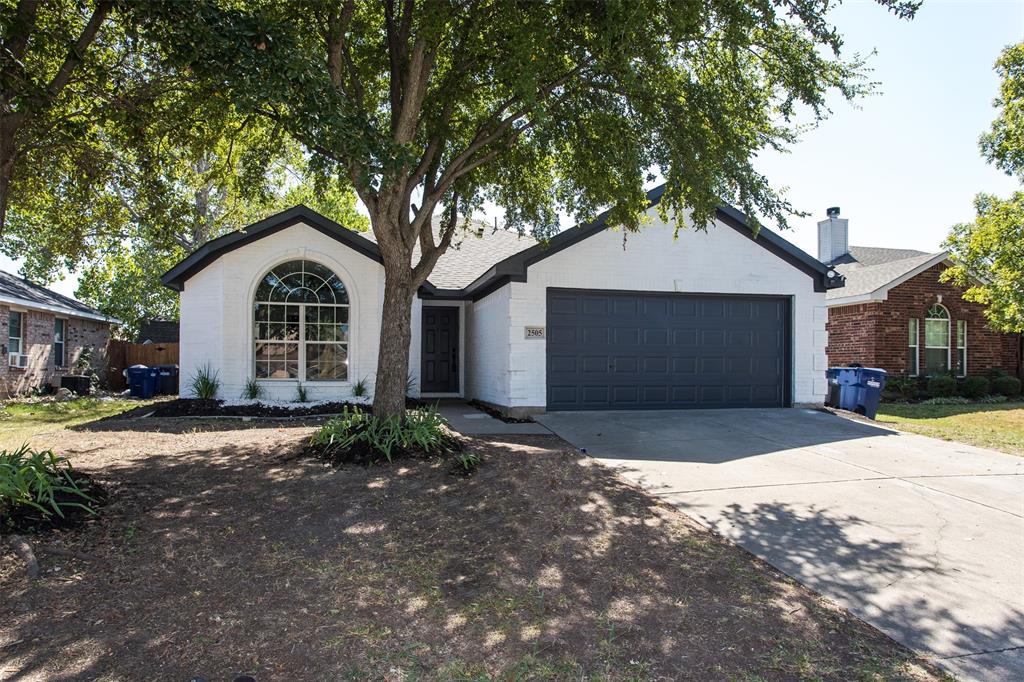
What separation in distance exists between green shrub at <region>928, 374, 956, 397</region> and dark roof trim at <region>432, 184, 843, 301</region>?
7.36 metres

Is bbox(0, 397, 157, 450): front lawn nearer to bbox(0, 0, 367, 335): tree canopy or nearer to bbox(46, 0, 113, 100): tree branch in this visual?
bbox(0, 0, 367, 335): tree canopy

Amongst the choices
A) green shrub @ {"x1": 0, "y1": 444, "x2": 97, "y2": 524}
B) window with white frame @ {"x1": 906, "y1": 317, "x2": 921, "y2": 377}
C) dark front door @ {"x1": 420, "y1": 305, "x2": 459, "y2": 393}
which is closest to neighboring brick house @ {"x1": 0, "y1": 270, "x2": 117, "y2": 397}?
dark front door @ {"x1": 420, "y1": 305, "x2": 459, "y2": 393}

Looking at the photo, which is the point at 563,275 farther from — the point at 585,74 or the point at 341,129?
the point at 341,129

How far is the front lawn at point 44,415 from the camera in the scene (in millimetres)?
9320

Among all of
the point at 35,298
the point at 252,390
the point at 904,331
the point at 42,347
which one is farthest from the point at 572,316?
the point at 42,347

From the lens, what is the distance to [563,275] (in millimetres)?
12070

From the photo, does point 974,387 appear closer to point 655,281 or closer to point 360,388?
point 655,281

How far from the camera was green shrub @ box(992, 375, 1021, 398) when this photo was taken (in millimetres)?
18453

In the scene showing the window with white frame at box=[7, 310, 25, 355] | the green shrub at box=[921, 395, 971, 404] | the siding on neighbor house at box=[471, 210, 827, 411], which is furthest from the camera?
the window with white frame at box=[7, 310, 25, 355]

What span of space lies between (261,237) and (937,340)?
19.5 meters

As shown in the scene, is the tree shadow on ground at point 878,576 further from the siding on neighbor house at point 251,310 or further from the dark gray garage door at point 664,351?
the siding on neighbor house at point 251,310

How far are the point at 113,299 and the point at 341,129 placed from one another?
108ft

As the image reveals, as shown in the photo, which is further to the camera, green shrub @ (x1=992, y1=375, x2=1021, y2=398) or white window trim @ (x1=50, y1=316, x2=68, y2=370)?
white window trim @ (x1=50, y1=316, x2=68, y2=370)

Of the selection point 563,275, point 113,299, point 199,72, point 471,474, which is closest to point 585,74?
point 563,275
